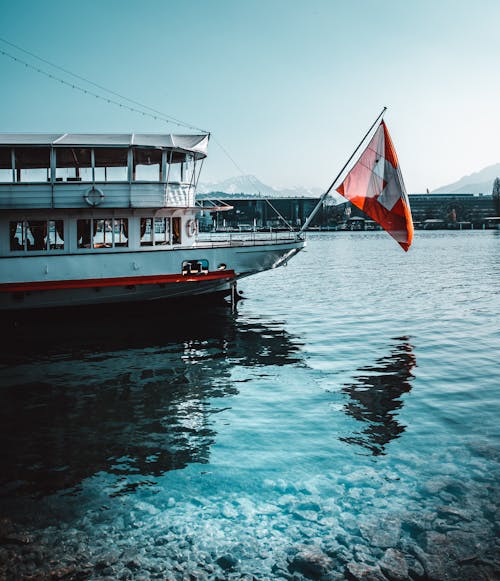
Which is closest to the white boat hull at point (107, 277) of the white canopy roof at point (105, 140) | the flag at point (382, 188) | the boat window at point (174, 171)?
the boat window at point (174, 171)

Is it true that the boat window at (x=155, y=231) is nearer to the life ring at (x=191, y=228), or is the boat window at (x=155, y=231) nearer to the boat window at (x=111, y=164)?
the life ring at (x=191, y=228)

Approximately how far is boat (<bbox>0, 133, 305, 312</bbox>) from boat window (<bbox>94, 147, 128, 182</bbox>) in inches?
1.8

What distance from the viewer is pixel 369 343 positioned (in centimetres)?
2402

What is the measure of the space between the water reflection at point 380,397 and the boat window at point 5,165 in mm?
17526

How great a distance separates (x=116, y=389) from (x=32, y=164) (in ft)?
45.3

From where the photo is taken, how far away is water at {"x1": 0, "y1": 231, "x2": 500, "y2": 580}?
8578 millimetres

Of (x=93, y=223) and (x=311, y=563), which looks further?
(x=93, y=223)

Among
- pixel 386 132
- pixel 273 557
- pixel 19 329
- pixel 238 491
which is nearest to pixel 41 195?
pixel 19 329

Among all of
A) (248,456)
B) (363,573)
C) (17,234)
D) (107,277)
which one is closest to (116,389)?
(248,456)

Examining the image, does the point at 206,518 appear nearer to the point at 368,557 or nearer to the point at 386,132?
the point at 368,557

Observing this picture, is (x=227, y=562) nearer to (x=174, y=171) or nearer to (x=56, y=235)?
(x=56, y=235)

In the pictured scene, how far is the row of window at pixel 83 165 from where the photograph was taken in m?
25.6

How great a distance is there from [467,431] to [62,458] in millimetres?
9151

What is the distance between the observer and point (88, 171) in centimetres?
2605
